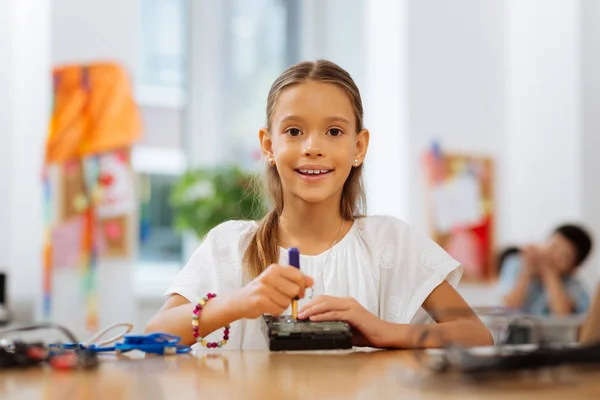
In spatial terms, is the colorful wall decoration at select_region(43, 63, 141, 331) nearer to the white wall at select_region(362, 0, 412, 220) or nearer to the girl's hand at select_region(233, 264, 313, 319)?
the white wall at select_region(362, 0, 412, 220)

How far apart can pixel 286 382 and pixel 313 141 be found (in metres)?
0.72

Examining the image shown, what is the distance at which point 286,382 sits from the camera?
63cm

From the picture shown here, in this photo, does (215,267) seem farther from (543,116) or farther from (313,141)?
(543,116)

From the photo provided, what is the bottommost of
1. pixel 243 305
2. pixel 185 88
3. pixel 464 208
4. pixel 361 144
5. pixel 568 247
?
pixel 568 247

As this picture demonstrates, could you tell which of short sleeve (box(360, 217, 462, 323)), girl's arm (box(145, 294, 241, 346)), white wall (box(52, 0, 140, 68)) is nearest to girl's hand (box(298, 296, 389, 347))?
girl's arm (box(145, 294, 241, 346))

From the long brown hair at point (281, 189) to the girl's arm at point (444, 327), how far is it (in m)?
0.26

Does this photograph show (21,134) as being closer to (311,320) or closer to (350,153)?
(350,153)

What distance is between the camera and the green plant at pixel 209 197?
3158 mm

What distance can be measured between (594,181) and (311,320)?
3330 mm

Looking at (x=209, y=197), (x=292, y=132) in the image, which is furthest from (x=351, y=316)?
(x=209, y=197)

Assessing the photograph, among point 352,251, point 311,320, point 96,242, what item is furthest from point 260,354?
point 96,242

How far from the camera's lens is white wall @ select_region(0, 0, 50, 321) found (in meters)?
2.83

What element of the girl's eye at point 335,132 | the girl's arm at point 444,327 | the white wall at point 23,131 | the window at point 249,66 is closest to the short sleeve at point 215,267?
the girl's eye at point 335,132

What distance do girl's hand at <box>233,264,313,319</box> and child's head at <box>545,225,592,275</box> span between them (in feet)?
9.26
